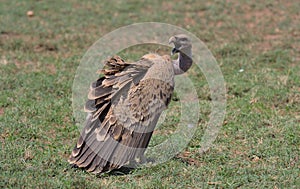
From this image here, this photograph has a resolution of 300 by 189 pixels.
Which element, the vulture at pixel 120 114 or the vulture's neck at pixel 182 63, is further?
the vulture's neck at pixel 182 63

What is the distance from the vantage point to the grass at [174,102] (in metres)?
5.56

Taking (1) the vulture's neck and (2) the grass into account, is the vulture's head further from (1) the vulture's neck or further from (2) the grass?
(2) the grass

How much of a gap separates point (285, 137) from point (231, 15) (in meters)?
4.77

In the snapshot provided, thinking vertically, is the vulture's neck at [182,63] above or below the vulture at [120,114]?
above

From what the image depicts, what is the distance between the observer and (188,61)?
6.29 metres

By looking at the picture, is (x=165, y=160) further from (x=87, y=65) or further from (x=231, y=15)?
(x=231, y=15)

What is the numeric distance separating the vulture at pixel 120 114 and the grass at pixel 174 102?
195 mm

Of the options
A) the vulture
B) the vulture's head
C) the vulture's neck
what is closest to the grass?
the vulture

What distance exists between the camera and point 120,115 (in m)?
5.58

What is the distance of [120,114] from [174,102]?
2162 millimetres

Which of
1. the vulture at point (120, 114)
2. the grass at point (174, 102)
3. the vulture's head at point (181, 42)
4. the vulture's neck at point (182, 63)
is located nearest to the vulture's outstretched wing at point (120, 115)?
the vulture at point (120, 114)

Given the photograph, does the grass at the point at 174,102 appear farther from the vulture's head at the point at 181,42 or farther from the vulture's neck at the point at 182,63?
the vulture's head at the point at 181,42

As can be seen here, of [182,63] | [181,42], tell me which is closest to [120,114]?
[182,63]

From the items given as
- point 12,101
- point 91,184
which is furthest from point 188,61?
point 12,101
